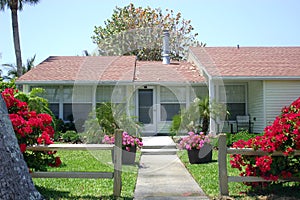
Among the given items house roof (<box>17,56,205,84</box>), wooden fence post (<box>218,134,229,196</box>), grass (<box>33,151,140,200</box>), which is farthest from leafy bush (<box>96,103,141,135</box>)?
wooden fence post (<box>218,134,229,196</box>)

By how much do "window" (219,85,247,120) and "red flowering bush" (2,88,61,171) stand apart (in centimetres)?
1155

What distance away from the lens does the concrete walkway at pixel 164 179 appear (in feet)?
20.6

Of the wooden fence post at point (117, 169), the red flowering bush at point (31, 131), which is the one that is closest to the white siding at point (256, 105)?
the wooden fence post at point (117, 169)

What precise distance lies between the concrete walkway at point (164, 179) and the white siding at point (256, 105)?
5326 mm

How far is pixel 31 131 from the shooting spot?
19.9 feet

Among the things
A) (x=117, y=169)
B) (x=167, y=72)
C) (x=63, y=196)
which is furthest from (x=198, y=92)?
(x=63, y=196)

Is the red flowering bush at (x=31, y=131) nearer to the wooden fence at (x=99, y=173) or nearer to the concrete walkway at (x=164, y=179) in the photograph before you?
the wooden fence at (x=99, y=173)

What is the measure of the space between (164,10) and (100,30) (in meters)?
6.56

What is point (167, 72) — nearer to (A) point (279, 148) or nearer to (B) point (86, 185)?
(B) point (86, 185)

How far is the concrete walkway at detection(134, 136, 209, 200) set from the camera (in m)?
6.29

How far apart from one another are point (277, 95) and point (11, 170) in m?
12.9

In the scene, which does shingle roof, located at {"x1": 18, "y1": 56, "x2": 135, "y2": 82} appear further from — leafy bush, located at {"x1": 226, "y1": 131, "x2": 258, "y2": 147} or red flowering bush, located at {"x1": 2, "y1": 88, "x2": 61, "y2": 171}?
red flowering bush, located at {"x1": 2, "y1": 88, "x2": 61, "y2": 171}

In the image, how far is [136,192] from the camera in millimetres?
6516

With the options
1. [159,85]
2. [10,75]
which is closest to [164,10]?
[10,75]
